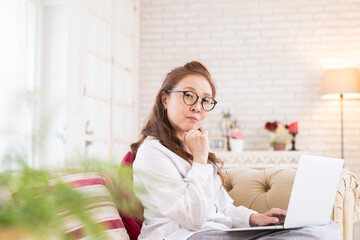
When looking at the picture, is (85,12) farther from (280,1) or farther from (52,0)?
(280,1)

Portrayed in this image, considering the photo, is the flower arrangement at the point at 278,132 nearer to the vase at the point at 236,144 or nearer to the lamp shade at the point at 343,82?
the vase at the point at 236,144

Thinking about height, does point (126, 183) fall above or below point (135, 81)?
below

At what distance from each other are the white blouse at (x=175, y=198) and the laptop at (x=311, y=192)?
0.14 m

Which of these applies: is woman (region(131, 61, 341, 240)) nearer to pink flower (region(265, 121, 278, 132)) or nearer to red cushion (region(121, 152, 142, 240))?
red cushion (region(121, 152, 142, 240))

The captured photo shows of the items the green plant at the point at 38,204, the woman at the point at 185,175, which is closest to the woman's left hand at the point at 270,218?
the woman at the point at 185,175

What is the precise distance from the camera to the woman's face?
1.84 meters

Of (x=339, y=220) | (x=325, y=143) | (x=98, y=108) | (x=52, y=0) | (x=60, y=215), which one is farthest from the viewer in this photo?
(x=52, y=0)

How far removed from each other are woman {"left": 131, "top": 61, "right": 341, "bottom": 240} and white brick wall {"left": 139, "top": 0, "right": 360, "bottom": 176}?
2.96m

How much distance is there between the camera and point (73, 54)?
→ 3701mm

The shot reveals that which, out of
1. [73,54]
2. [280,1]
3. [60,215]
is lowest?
[60,215]

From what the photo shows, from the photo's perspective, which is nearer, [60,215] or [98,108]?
[60,215]

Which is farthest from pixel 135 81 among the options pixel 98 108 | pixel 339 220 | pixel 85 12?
pixel 339 220

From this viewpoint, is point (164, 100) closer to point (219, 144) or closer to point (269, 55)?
point (219, 144)

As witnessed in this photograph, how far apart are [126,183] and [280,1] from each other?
4777 millimetres
